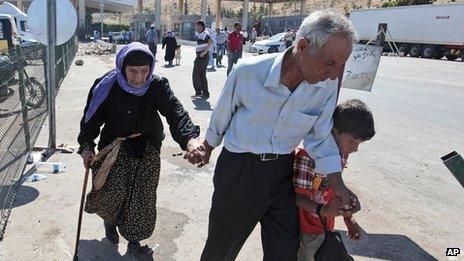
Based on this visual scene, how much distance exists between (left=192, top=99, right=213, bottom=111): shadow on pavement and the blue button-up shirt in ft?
22.2

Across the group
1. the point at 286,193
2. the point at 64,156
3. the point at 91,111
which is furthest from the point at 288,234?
the point at 64,156

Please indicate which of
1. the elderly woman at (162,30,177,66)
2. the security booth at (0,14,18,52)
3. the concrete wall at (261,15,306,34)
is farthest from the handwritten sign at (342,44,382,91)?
the concrete wall at (261,15,306,34)

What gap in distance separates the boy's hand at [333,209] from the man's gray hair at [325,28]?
74 cm

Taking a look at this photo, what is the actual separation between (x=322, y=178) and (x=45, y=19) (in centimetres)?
449

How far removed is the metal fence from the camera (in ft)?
14.0

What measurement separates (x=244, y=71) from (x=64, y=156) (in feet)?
13.7

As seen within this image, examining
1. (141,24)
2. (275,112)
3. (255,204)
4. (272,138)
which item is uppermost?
(141,24)

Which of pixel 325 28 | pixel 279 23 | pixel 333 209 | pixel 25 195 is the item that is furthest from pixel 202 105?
pixel 279 23

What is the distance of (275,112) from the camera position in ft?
7.09

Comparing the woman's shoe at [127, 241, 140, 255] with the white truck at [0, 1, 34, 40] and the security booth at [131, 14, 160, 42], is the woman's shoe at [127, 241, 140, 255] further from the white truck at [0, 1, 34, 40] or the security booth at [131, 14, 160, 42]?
the security booth at [131, 14, 160, 42]

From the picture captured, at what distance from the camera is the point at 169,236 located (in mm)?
3742

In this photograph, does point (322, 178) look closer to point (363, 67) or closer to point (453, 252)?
point (453, 252)

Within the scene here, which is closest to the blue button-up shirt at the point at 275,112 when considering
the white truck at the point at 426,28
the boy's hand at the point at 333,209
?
the boy's hand at the point at 333,209

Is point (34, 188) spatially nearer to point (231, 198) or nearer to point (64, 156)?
point (64, 156)
